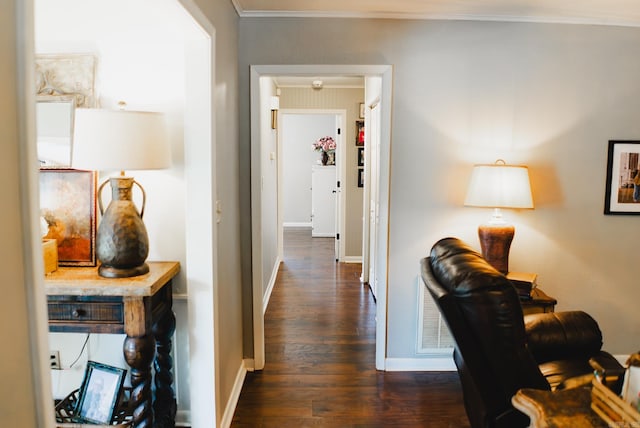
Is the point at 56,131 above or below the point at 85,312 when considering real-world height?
above

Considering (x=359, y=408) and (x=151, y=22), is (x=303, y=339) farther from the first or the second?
(x=151, y=22)

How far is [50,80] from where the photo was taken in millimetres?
2057

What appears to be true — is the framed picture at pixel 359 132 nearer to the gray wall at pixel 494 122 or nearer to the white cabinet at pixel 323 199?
the white cabinet at pixel 323 199

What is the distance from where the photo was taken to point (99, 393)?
2066 mm

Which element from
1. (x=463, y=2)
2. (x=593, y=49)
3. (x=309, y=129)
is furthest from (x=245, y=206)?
(x=309, y=129)

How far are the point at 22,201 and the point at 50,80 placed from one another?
63.0 inches

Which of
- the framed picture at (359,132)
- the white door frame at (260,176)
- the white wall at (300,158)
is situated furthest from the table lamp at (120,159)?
the white wall at (300,158)

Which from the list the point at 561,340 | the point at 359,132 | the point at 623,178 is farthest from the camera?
the point at 359,132

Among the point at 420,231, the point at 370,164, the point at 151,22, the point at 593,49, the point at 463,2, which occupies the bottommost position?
the point at 420,231

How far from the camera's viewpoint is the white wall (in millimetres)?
9039

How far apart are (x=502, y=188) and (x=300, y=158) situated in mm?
6738

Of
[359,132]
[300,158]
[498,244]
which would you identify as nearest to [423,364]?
[498,244]

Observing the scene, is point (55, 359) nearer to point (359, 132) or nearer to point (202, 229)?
point (202, 229)

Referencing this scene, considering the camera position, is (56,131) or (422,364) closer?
(56,131)
